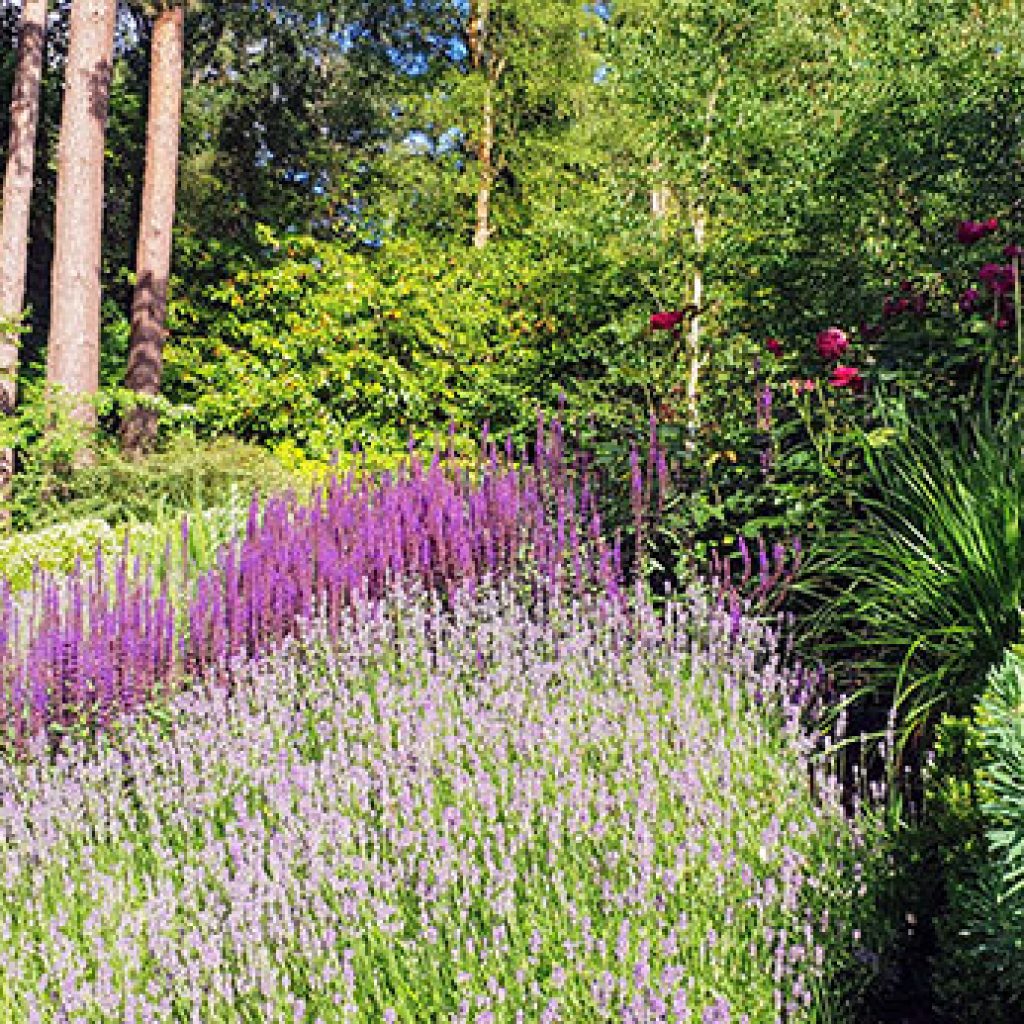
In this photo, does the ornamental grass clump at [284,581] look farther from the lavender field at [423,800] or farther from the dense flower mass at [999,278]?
the dense flower mass at [999,278]

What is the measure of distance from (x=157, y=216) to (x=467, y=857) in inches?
421

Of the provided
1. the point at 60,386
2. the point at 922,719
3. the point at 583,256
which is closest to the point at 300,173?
the point at 583,256

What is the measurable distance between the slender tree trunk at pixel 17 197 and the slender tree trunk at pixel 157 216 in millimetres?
1144

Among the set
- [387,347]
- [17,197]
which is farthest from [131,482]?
[387,347]

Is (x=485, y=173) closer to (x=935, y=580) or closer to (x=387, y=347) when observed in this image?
(x=387, y=347)

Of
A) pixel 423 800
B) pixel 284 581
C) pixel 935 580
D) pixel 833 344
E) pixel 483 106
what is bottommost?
pixel 423 800

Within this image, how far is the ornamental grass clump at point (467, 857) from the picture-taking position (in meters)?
2.23

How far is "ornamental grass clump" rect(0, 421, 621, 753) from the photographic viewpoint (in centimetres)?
371

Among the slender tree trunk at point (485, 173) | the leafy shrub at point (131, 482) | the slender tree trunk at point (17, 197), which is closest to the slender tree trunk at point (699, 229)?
the leafy shrub at point (131, 482)

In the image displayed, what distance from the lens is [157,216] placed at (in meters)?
11.7

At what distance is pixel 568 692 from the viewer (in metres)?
3.46

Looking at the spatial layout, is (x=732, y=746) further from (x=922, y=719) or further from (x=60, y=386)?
(x=60, y=386)

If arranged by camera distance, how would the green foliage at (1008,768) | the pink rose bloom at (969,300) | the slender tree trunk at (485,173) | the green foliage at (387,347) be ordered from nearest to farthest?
the green foliage at (1008,768), the pink rose bloom at (969,300), the green foliage at (387,347), the slender tree trunk at (485,173)

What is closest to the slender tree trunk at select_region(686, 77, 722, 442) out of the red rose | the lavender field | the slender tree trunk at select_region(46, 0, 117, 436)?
the red rose
